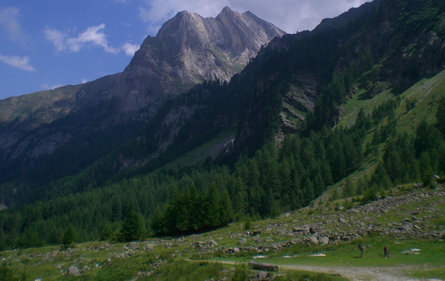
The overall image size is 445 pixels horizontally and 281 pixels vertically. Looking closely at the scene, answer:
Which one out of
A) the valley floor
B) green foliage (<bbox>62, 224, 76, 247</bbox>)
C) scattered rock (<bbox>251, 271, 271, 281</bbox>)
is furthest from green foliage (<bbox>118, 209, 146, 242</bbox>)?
scattered rock (<bbox>251, 271, 271, 281</bbox>)

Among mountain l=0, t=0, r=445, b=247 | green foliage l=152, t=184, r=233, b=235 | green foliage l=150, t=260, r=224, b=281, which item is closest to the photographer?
green foliage l=150, t=260, r=224, b=281

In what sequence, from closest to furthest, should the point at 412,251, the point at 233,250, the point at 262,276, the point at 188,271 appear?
the point at 262,276
the point at 412,251
the point at 188,271
the point at 233,250

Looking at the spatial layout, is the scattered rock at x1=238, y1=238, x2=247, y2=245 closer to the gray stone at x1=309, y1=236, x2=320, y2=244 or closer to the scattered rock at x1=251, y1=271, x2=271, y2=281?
the gray stone at x1=309, y1=236, x2=320, y2=244

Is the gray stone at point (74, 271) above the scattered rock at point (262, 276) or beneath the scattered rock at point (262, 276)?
beneath

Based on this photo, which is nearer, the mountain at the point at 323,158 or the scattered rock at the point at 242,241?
the scattered rock at the point at 242,241

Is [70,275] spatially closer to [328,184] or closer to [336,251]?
[336,251]

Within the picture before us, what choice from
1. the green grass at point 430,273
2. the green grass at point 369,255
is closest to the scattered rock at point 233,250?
the green grass at point 369,255

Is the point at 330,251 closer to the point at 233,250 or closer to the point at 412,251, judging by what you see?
the point at 412,251

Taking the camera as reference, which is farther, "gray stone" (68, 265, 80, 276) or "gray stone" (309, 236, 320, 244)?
"gray stone" (68, 265, 80, 276)

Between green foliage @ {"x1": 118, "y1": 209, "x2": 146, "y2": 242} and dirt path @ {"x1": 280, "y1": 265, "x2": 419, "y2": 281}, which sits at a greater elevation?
dirt path @ {"x1": 280, "y1": 265, "x2": 419, "y2": 281}

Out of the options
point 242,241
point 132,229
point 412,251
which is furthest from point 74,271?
point 412,251

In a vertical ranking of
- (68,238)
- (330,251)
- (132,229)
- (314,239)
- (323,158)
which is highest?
(323,158)

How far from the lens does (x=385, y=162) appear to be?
286 feet

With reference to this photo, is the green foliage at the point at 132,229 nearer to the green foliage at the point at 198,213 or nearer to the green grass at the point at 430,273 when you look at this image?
the green foliage at the point at 198,213
